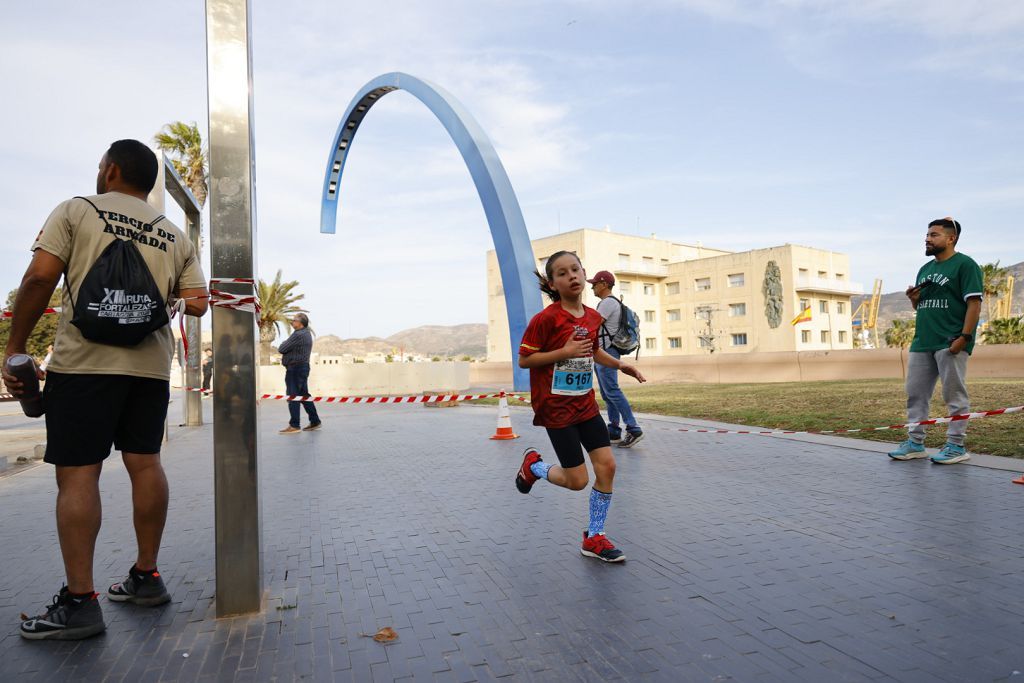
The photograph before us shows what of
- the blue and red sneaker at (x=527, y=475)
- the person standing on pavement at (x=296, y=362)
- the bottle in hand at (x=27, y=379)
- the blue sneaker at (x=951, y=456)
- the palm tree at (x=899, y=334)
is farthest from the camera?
the palm tree at (x=899, y=334)

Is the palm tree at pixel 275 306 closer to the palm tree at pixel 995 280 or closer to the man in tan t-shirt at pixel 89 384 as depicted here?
the man in tan t-shirt at pixel 89 384

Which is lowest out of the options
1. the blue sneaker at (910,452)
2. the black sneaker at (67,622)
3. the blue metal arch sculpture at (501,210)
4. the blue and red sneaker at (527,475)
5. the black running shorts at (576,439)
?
the black sneaker at (67,622)

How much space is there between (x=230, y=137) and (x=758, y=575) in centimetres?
325

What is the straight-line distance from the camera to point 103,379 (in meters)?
2.89

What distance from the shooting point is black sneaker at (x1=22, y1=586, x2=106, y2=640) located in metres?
2.78

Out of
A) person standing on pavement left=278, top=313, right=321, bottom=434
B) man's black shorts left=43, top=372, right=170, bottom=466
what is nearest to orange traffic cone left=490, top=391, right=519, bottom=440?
person standing on pavement left=278, top=313, right=321, bottom=434

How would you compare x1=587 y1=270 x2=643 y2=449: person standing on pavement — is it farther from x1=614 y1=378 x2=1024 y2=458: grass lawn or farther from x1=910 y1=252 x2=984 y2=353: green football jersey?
x1=910 y1=252 x2=984 y2=353: green football jersey

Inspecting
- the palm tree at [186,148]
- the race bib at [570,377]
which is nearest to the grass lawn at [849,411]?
the race bib at [570,377]

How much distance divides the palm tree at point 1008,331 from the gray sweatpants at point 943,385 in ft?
115

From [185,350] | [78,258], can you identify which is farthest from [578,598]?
[185,350]

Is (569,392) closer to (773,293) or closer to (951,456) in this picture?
(951,456)

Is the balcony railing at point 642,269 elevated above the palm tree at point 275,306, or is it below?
above

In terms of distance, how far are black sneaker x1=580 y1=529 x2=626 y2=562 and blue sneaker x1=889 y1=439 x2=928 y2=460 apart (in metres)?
3.92

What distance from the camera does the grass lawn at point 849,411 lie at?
725cm
